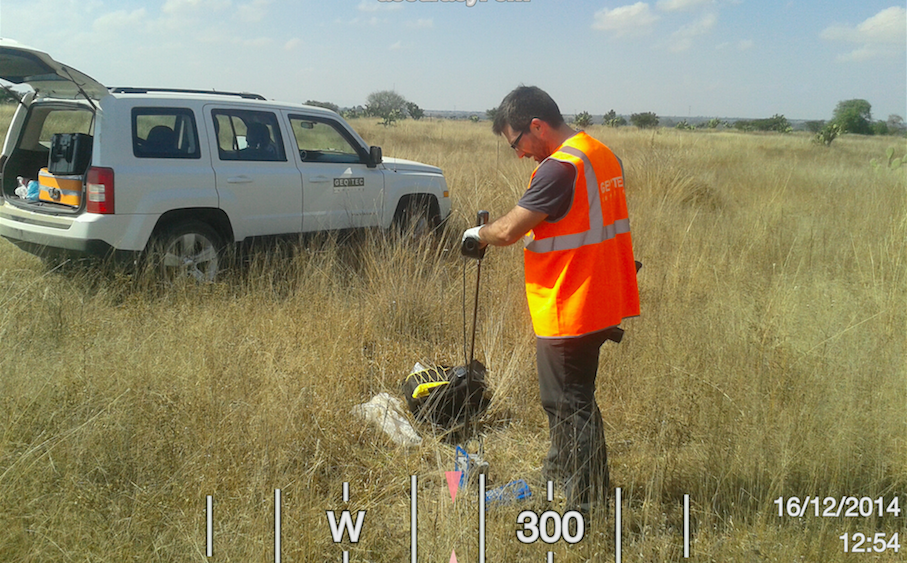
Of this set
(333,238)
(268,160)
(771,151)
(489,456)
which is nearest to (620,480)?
(489,456)

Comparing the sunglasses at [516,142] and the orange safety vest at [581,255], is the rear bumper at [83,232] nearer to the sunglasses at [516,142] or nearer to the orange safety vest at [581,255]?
the sunglasses at [516,142]

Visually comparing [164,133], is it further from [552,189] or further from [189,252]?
[552,189]

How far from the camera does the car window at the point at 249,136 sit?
19.7 feet

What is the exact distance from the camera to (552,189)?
260 cm

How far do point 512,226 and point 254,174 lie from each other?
410cm

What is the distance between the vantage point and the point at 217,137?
5.83 meters

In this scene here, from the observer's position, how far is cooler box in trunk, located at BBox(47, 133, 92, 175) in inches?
210

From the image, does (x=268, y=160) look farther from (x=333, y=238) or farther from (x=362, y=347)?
(x=362, y=347)

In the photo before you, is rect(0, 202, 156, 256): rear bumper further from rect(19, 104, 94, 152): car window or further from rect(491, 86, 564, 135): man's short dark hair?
rect(491, 86, 564, 135): man's short dark hair

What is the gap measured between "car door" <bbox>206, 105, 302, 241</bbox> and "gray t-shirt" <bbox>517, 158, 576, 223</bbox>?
162 inches

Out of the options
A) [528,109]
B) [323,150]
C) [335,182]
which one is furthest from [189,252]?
[528,109]

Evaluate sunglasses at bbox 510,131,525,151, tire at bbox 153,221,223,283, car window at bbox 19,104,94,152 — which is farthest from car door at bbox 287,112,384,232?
sunglasses at bbox 510,131,525,151

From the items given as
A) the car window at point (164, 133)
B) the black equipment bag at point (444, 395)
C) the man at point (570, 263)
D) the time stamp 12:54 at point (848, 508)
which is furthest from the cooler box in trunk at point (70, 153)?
the time stamp 12:54 at point (848, 508)

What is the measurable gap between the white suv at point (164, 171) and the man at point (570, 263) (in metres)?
3.79
